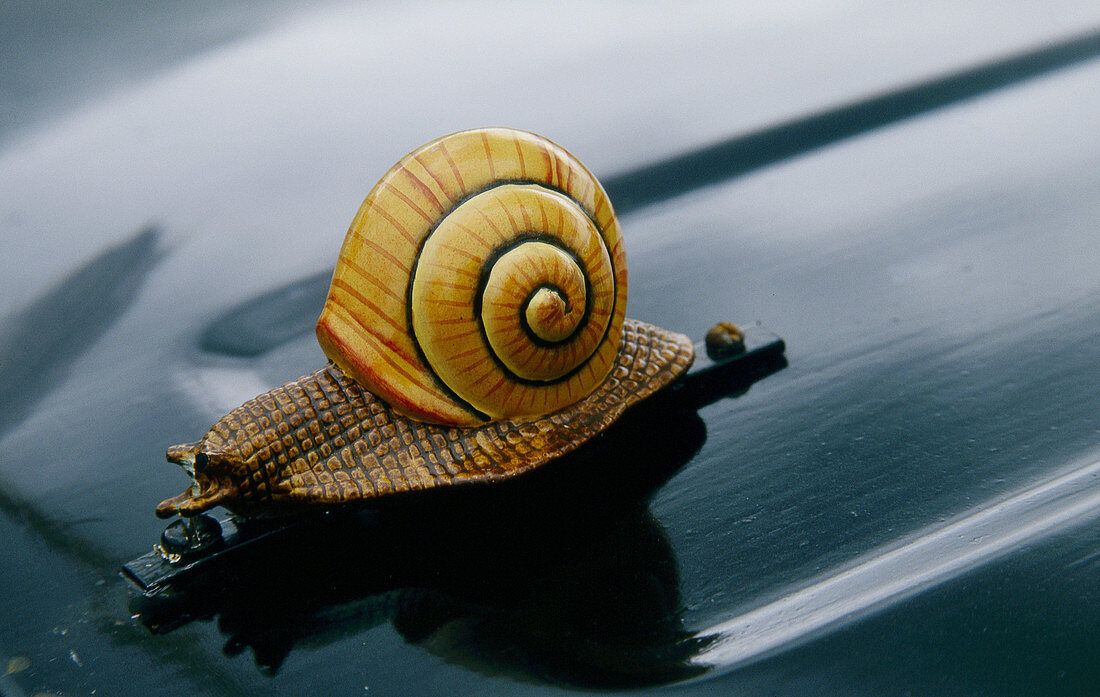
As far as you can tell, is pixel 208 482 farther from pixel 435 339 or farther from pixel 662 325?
pixel 662 325

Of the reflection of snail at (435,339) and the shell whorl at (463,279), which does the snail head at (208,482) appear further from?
the shell whorl at (463,279)

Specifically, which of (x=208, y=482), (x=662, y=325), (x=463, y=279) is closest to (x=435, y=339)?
(x=463, y=279)

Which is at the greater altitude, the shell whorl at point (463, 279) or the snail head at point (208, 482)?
the shell whorl at point (463, 279)

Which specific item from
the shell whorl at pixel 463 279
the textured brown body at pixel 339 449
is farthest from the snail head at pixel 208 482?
the shell whorl at pixel 463 279

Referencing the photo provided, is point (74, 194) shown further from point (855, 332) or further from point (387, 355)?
point (855, 332)

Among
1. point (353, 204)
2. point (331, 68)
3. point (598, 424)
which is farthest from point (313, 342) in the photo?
point (331, 68)

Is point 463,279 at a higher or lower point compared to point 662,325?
higher
